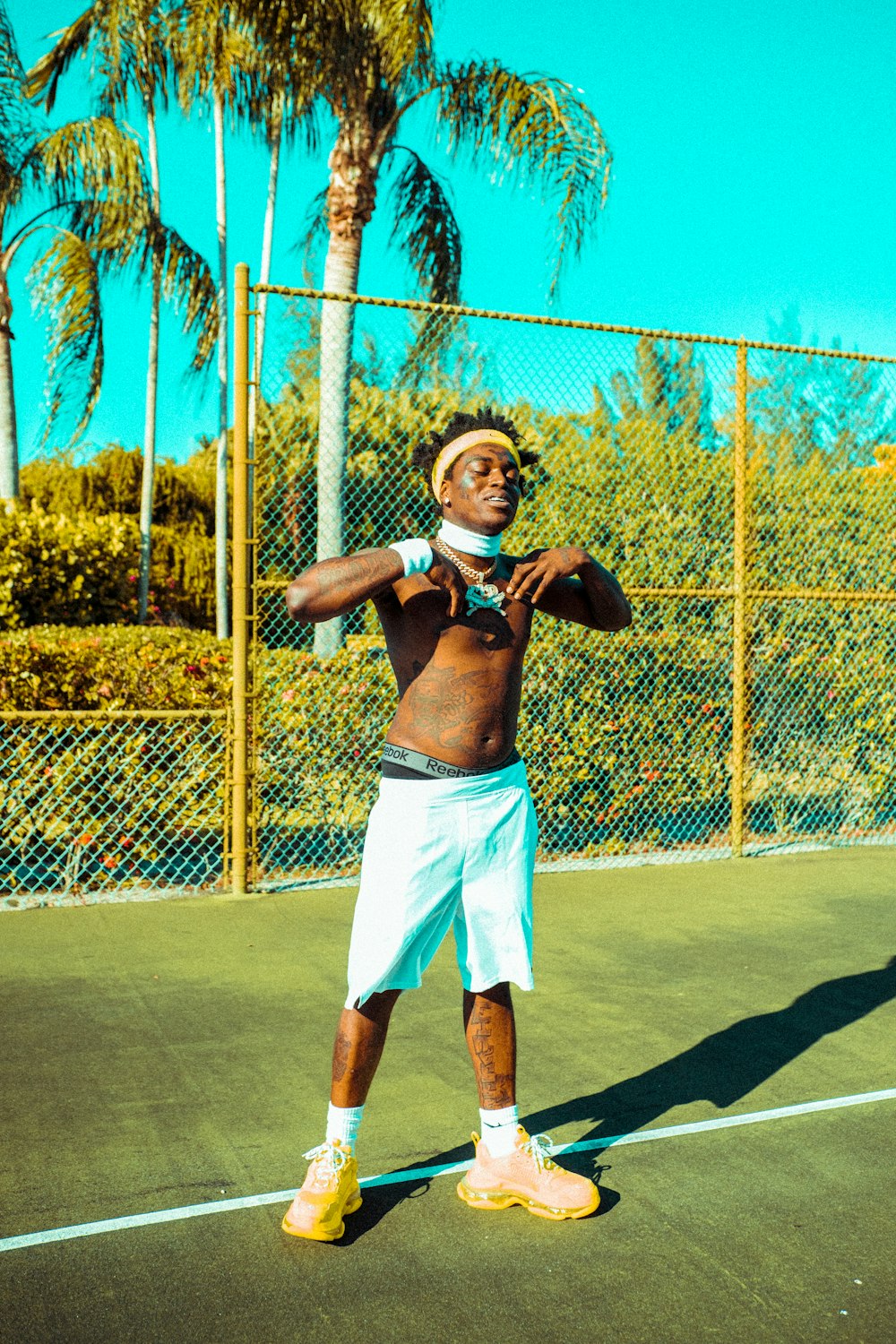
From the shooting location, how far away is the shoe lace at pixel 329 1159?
303 cm

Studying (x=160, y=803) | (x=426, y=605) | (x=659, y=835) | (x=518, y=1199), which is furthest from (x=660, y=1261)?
(x=659, y=835)

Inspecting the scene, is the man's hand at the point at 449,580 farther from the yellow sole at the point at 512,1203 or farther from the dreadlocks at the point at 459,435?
the yellow sole at the point at 512,1203

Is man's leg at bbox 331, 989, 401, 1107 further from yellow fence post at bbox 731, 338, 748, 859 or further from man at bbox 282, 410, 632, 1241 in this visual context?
yellow fence post at bbox 731, 338, 748, 859

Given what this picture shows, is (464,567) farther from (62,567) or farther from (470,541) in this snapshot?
(62,567)

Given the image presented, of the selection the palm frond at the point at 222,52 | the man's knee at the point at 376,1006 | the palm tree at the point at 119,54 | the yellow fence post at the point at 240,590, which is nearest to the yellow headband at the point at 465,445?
the man's knee at the point at 376,1006

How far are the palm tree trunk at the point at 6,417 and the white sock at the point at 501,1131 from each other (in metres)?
14.8

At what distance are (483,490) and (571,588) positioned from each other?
16.1 inches

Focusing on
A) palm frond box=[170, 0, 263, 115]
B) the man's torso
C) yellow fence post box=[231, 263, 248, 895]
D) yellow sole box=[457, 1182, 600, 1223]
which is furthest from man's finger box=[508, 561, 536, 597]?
palm frond box=[170, 0, 263, 115]

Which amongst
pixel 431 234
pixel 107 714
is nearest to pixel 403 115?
pixel 431 234

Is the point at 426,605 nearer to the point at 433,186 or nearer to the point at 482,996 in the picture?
the point at 482,996

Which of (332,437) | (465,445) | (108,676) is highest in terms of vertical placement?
(332,437)

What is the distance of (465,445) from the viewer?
3.29 metres

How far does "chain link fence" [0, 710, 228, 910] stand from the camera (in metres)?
6.42

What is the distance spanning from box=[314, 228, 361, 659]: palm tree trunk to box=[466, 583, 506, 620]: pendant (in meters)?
3.88
